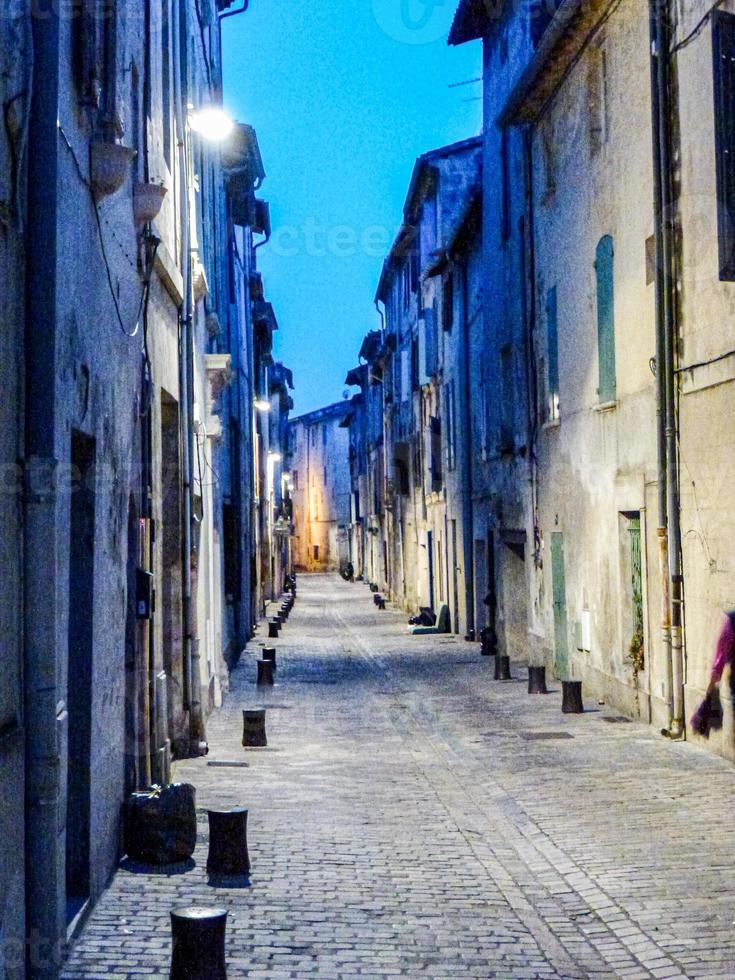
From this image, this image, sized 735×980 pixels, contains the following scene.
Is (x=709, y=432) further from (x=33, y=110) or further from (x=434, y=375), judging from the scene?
(x=434, y=375)

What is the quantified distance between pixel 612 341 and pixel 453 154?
17.2m

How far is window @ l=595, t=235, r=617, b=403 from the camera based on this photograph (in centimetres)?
1541

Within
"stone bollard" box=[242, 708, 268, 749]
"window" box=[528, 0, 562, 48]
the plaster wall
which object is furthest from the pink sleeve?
"window" box=[528, 0, 562, 48]

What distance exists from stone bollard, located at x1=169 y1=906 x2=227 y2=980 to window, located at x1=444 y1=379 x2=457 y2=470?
2404cm

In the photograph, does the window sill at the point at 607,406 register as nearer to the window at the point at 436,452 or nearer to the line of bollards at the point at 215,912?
the line of bollards at the point at 215,912

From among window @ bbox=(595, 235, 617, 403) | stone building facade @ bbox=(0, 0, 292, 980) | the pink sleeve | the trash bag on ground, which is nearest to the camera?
stone building facade @ bbox=(0, 0, 292, 980)

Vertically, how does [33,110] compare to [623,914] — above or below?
above

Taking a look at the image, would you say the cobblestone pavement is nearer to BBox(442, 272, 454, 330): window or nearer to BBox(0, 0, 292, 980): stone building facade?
BBox(0, 0, 292, 980): stone building facade

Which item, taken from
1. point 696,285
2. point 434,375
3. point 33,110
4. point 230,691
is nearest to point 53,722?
point 33,110

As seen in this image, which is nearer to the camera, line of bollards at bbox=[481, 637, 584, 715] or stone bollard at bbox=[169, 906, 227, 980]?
stone bollard at bbox=[169, 906, 227, 980]

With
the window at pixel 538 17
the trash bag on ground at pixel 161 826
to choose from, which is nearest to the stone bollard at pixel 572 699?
the trash bag on ground at pixel 161 826

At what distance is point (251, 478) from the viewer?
109 ft

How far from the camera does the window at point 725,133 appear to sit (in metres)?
10.6

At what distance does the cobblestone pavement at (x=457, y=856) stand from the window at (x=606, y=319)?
3870 millimetres
